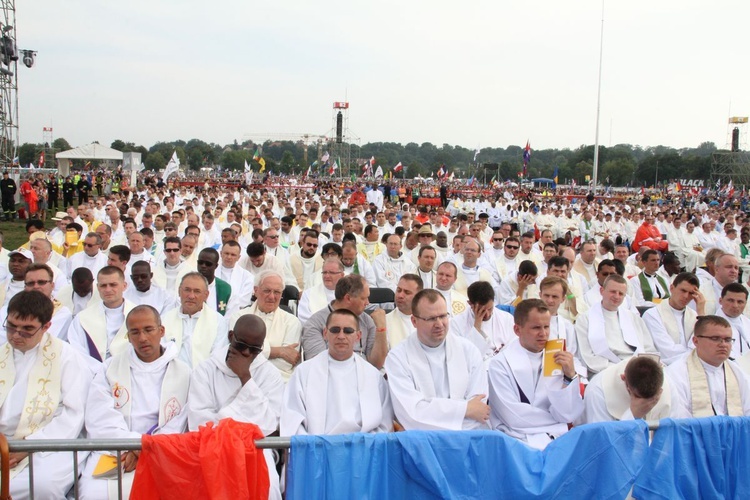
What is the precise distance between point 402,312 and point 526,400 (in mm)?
2344

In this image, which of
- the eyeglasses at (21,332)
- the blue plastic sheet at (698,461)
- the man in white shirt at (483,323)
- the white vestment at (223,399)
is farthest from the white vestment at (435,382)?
the eyeglasses at (21,332)

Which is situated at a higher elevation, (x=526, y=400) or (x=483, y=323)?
(x=483, y=323)

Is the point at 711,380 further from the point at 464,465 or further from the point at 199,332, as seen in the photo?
the point at 199,332

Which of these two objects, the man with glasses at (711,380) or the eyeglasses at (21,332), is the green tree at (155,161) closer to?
the eyeglasses at (21,332)

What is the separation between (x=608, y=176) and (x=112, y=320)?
9455 centimetres

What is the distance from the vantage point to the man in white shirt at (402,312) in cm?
651

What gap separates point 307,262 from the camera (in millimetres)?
10555

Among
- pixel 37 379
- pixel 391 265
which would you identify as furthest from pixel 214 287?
pixel 391 265

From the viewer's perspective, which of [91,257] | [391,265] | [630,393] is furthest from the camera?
[391,265]

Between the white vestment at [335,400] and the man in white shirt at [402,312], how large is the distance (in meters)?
1.89

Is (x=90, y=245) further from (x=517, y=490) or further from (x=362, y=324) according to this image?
(x=517, y=490)

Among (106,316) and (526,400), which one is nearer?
(526,400)

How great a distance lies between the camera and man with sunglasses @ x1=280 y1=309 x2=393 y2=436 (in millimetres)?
4473

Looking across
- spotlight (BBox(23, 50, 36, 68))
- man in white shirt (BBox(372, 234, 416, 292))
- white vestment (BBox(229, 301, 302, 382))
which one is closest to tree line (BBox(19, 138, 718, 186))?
spotlight (BBox(23, 50, 36, 68))
